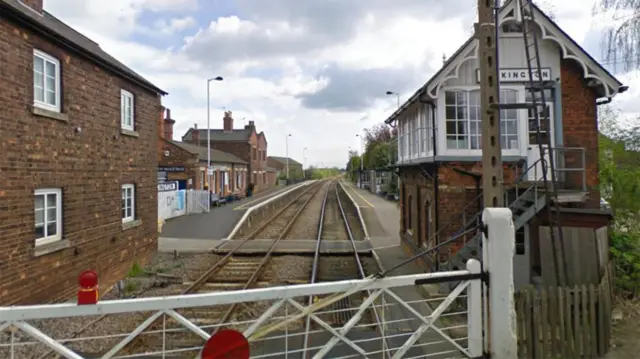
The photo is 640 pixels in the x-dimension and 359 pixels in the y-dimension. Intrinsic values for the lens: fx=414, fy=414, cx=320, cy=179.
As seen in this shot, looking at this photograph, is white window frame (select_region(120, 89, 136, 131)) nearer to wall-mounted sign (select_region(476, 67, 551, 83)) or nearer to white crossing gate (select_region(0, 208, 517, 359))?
white crossing gate (select_region(0, 208, 517, 359))

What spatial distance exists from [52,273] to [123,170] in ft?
12.9

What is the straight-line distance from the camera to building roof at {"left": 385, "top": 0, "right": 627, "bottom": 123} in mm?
10094

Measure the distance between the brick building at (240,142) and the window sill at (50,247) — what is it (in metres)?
41.8

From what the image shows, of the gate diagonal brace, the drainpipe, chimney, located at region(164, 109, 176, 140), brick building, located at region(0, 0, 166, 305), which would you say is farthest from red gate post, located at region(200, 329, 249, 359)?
chimney, located at region(164, 109, 176, 140)

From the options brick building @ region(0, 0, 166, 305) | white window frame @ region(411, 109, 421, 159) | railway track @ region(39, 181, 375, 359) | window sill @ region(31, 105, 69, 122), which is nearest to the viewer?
railway track @ region(39, 181, 375, 359)

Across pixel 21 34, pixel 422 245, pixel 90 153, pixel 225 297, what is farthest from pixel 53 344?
pixel 422 245

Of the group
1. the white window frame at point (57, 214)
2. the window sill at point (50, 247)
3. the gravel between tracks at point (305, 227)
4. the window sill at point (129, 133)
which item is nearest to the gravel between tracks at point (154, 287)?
the gravel between tracks at point (305, 227)

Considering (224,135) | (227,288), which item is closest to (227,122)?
(224,135)

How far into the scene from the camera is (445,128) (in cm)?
1063

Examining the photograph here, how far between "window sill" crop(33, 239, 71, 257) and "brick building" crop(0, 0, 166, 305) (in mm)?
21

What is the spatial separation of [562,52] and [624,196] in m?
3.79

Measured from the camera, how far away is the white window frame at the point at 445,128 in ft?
34.4

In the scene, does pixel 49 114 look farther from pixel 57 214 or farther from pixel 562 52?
pixel 562 52

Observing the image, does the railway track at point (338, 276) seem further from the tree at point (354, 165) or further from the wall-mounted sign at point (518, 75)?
the tree at point (354, 165)
